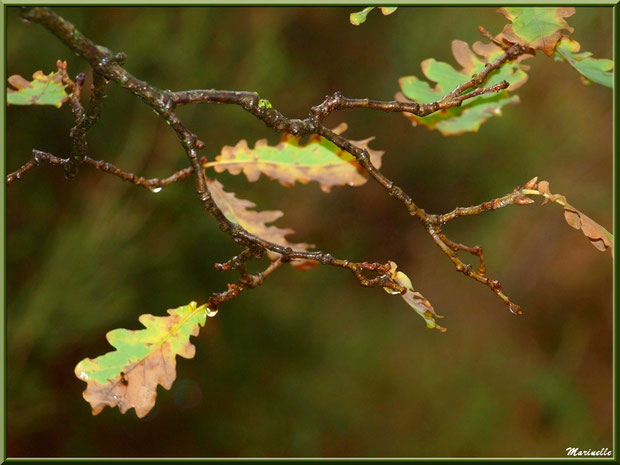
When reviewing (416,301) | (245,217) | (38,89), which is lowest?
(416,301)

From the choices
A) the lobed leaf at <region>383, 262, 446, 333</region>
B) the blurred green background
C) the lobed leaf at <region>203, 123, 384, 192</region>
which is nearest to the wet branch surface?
the lobed leaf at <region>383, 262, 446, 333</region>

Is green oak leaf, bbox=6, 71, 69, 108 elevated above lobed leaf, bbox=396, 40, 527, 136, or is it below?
above

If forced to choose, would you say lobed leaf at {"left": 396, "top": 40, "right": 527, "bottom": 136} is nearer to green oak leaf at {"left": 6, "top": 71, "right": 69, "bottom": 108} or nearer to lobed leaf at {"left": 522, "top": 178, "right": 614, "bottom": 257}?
lobed leaf at {"left": 522, "top": 178, "right": 614, "bottom": 257}

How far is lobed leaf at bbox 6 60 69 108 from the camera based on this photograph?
448 mm

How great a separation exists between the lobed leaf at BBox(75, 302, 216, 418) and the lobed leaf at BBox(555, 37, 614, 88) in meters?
0.36

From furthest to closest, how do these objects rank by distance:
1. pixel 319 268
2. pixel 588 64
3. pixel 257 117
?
pixel 319 268 → pixel 588 64 → pixel 257 117

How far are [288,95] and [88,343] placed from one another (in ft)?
2.94

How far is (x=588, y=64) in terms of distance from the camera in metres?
0.49

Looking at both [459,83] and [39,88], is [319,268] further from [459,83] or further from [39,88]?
[39,88]

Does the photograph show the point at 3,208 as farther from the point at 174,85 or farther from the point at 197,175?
the point at 174,85

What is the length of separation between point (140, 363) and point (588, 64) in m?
0.43

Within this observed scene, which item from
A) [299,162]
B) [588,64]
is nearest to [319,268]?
[299,162]

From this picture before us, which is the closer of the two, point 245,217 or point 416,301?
point 416,301

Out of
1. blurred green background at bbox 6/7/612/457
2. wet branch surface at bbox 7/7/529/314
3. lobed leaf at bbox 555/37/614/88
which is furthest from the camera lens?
blurred green background at bbox 6/7/612/457
